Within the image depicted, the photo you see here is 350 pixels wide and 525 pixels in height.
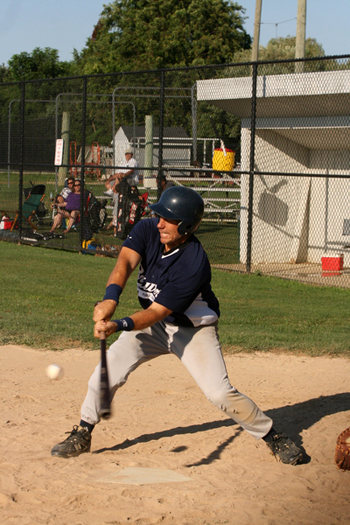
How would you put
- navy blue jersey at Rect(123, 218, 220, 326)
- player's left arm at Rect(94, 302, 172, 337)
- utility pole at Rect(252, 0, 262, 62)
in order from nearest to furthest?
player's left arm at Rect(94, 302, 172, 337)
navy blue jersey at Rect(123, 218, 220, 326)
utility pole at Rect(252, 0, 262, 62)

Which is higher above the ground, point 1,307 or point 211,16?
point 211,16

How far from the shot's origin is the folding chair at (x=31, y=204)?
53.0 ft

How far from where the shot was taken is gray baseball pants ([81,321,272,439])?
383 cm

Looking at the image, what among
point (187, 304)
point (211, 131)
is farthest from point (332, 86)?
point (187, 304)

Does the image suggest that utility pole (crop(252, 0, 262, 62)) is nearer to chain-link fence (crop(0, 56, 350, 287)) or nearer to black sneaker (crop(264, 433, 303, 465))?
chain-link fence (crop(0, 56, 350, 287))

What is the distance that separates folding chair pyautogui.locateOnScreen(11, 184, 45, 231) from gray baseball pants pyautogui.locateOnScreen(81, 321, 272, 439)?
40.9ft

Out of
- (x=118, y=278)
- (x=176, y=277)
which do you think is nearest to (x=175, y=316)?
(x=176, y=277)

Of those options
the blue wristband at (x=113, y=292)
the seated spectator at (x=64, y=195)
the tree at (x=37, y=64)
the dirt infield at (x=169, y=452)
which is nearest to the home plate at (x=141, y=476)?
the dirt infield at (x=169, y=452)

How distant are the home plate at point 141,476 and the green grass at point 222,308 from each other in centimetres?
298

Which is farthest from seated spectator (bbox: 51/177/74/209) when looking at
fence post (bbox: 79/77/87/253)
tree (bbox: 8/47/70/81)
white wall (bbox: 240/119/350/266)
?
tree (bbox: 8/47/70/81)

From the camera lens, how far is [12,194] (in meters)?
21.8

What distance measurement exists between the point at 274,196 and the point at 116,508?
10366 millimetres

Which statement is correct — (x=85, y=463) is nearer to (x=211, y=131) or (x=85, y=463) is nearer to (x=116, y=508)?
(x=116, y=508)

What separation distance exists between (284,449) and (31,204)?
1378 centimetres
